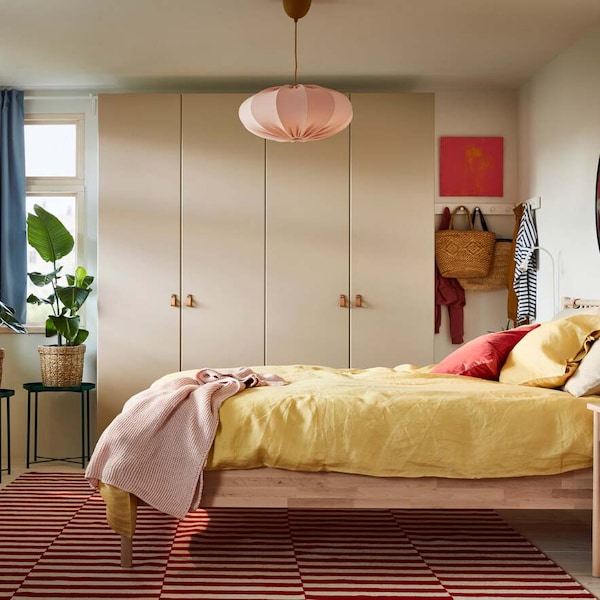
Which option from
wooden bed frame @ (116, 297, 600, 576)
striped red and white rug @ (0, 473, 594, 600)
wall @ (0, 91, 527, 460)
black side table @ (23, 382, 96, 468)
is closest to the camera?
striped red and white rug @ (0, 473, 594, 600)

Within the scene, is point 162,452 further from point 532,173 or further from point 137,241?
point 532,173

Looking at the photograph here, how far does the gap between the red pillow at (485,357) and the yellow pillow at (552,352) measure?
7cm

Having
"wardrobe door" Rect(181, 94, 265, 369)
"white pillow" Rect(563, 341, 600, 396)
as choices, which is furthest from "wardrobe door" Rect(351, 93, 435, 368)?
"white pillow" Rect(563, 341, 600, 396)

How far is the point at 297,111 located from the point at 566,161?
5.70ft

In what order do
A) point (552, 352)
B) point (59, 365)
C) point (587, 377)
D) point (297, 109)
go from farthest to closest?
1. point (59, 365)
2. point (297, 109)
3. point (552, 352)
4. point (587, 377)

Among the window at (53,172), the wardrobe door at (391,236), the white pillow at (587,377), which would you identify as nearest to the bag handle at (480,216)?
the wardrobe door at (391,236)

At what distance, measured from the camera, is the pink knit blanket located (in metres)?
3.01

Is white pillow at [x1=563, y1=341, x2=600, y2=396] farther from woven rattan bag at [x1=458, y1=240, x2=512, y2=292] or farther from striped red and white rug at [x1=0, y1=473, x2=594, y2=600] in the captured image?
woven rattan bag at [x1=458, y1=240, x2=512, y2=292]

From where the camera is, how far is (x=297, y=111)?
A: 158 inches

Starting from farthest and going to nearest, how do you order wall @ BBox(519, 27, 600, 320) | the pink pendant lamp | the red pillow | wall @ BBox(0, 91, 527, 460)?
1. wall @ BBox(0, 91, 527, 460)
2. wall @ BBox(519, 27, 600, 320)
3. the pink pendant lamp
4. the red pillow

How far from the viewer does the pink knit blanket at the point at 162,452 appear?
9.89 ft

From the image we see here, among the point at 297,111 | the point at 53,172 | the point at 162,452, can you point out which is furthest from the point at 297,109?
the point at 53,172

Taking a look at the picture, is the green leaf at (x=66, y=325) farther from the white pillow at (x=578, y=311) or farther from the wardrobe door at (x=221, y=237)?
the white pillow at (x=578, y=311)

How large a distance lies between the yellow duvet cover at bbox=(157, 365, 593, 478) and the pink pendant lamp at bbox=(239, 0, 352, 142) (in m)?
1.58
